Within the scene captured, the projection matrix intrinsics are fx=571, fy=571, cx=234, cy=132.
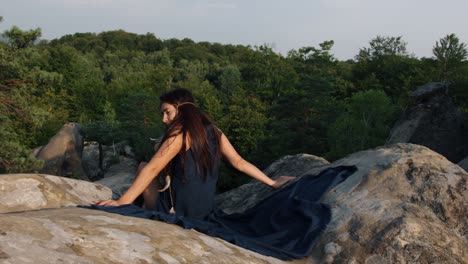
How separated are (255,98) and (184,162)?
46.6 m

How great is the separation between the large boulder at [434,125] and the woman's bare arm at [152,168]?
17940 mm

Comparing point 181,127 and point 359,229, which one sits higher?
point 181,127

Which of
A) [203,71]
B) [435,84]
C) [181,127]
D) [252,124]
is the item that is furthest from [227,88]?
[181,127]

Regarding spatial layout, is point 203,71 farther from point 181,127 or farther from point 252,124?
point 181,127

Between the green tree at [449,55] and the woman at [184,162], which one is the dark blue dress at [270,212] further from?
the green tree at [449,55]

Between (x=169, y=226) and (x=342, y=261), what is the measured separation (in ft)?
4.07

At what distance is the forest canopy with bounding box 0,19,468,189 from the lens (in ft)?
60.9

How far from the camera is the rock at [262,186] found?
623cm

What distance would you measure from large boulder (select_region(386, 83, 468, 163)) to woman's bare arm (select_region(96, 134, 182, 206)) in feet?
58.9

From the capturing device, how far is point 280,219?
4613mm

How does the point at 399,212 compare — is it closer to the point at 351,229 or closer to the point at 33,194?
the point at 351,229

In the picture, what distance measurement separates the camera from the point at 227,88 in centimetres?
7369

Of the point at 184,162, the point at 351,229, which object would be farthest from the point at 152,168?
the point at 351,229

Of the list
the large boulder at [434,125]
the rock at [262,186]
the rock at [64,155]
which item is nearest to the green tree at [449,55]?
the large boulder at [434,125]
